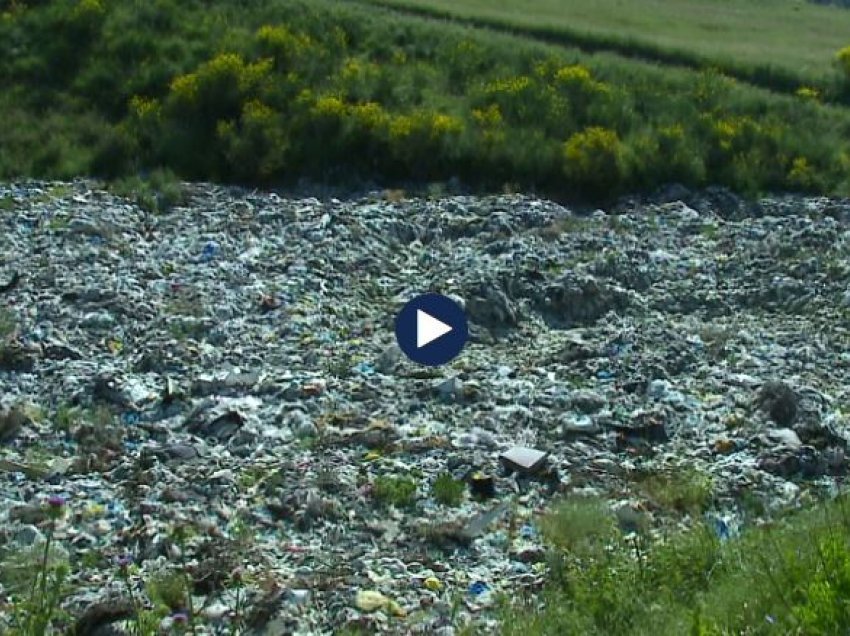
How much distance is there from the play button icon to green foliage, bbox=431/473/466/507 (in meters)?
0.93

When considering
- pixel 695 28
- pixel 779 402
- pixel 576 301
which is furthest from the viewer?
pixel 695 28

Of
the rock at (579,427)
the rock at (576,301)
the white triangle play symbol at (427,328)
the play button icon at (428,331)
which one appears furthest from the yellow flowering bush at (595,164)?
the white triangle play symbol at (427,328)

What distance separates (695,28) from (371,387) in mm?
25914

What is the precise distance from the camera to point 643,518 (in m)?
8.89

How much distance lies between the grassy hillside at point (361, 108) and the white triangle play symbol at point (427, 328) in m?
9.20

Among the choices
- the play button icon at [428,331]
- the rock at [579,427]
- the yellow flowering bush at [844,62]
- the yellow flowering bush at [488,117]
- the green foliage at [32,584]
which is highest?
the play button icon at [428,331]

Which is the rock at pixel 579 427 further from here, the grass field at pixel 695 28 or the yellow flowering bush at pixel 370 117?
the grass field at pixel 695 28

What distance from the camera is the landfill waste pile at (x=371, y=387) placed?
8.38 metres

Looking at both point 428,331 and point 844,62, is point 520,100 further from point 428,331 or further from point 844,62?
point 428,331

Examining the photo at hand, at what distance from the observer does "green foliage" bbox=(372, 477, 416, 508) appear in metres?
9.25

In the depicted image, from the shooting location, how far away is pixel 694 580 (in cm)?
713

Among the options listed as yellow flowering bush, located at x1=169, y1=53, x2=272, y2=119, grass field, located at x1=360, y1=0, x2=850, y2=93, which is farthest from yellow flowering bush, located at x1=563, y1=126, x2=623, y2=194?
grass field, located at x1=360, y1=0, x2=850, y2=93

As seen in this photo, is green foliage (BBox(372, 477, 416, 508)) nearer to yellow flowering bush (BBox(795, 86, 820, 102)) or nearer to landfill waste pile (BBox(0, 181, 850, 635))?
landfill waste pile (BBox(0, 181, 850, 635))

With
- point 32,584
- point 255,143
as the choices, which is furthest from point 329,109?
point 32,584
